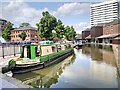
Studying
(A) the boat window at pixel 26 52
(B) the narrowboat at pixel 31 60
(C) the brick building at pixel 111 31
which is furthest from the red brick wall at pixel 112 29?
(A) the boat window at pixel 26 52

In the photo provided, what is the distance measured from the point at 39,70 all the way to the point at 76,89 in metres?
5.29

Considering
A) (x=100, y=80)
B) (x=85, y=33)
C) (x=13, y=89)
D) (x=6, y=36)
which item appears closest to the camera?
(x=13, y=89)

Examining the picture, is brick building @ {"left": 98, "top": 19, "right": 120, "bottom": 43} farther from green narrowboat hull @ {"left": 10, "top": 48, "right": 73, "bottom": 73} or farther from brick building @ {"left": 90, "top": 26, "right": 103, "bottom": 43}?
green narrowboat hull @ {"left": 10, "top": 48, "right": 73, "bottom": 73}

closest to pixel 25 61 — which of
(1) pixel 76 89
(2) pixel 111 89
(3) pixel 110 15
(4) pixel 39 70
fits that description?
(4) pixel 39 70

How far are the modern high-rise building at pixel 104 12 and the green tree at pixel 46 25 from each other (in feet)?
271

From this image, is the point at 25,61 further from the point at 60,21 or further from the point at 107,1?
the point at 107,1

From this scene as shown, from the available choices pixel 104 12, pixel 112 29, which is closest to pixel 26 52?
pixel 112 29

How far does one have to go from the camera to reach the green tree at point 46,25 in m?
38.8

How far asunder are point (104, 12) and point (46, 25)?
291 feet

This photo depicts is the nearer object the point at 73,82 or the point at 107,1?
the point at 73,82

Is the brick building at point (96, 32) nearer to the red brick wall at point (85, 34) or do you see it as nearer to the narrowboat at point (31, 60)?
the red brick wall at point (85, 34)

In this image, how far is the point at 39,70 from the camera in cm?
1335

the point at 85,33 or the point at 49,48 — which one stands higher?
the point at 85,33

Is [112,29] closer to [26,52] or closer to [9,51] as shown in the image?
[9,51]
